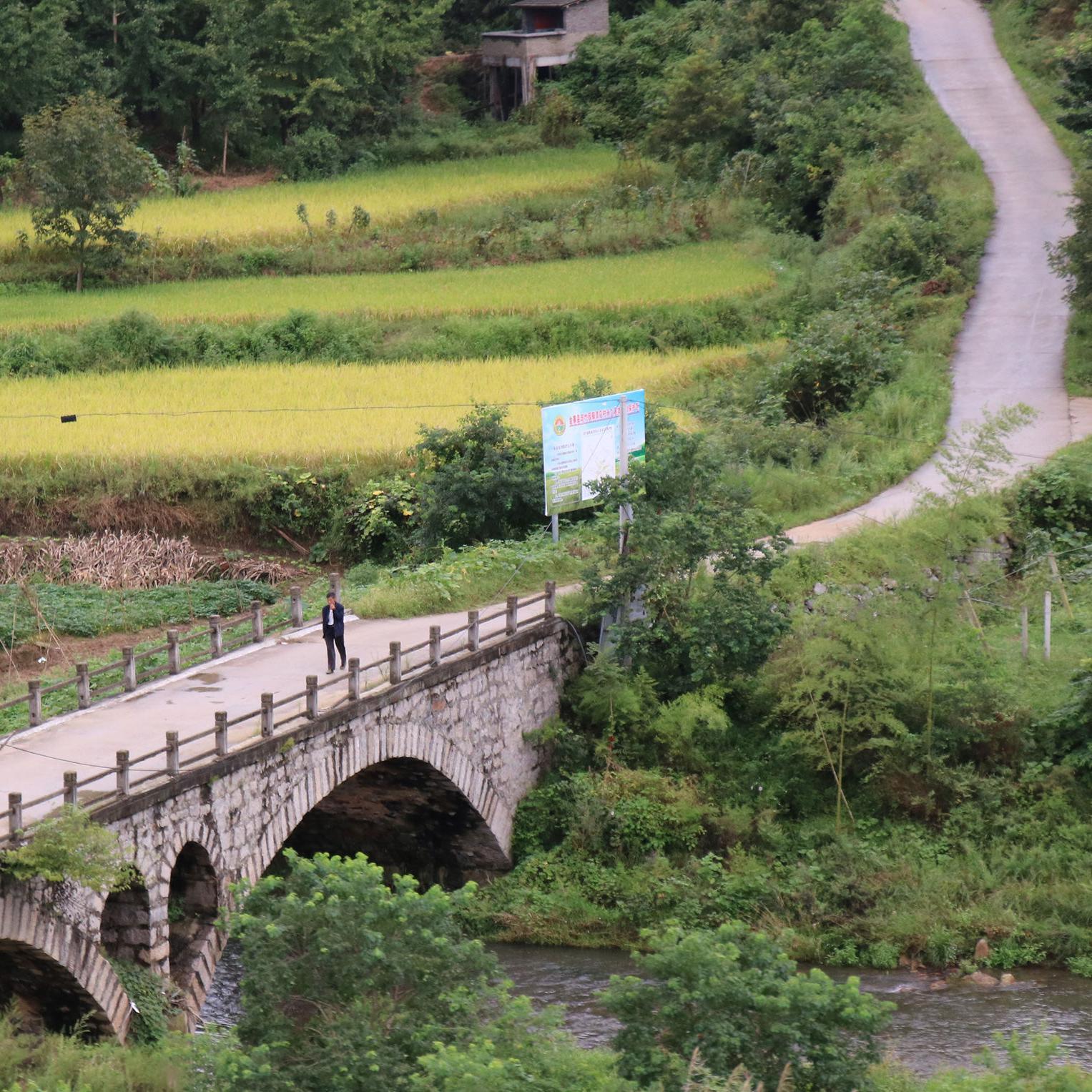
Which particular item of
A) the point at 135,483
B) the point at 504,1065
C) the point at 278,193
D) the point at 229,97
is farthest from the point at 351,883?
the point at 229,97

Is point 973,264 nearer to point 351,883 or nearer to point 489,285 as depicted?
point 489,285

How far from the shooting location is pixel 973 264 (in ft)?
148

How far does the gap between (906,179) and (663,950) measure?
3233cm

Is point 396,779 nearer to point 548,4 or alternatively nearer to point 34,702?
point 34,702

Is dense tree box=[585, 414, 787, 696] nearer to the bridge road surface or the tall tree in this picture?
the bridge road surface

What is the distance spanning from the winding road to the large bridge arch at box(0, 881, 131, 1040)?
1.90 meters

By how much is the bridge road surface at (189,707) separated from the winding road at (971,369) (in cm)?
3

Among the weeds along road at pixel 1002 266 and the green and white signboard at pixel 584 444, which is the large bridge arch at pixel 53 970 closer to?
the green and white signboard at pixel 584 444

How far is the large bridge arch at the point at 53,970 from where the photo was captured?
18.4 metres

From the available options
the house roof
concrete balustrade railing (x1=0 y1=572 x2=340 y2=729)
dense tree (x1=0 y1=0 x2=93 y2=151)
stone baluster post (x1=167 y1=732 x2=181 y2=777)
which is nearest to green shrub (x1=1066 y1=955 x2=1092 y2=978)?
concrete balustrade railing (x1=0 y1=572 x2=340 y2=729)

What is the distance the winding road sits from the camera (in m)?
22.6

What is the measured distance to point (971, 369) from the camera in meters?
39.9

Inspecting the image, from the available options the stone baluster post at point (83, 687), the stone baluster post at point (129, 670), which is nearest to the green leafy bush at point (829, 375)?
the stone baluster post at point (129, 670)

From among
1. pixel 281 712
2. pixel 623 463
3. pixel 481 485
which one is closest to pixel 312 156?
pixel 481 485
